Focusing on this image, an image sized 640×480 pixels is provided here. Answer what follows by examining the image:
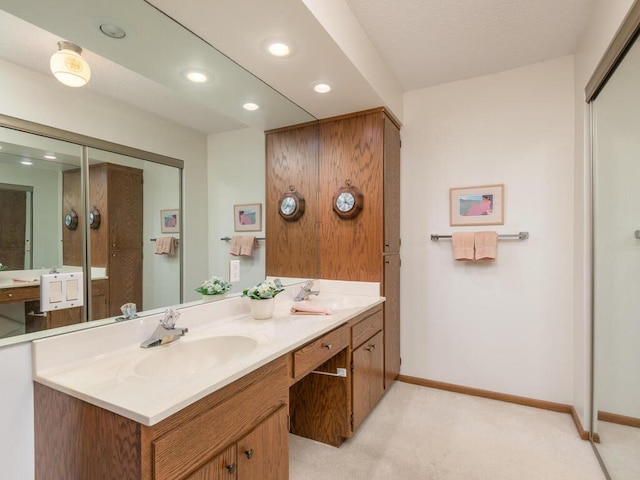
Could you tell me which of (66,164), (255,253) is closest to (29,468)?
(66,164)

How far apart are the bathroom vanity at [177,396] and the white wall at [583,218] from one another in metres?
1.62

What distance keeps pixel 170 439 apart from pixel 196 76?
1705 millimetres

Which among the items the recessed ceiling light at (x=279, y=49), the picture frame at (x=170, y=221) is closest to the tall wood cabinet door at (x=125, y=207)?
the picture frame at (x=170, y=221)

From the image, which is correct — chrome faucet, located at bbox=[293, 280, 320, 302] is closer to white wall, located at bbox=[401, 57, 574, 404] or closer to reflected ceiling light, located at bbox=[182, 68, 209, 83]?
white wall, located at bbox=[401, 57, 574, 404]

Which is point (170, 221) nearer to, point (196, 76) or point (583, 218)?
point (196, 76)

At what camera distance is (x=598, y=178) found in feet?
6.40

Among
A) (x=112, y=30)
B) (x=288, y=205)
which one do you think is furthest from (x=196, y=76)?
(x=288, y=205)

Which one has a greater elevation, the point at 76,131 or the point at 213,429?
the point at 76,131

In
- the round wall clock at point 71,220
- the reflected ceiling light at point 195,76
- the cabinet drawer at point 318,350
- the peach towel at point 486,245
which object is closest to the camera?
the round wall clock at point 71,220

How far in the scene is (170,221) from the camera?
5.33 ft

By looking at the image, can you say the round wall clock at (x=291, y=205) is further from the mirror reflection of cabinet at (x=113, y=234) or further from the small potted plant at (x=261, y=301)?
the mirror reflection of cabinet at (x=113, y=234)

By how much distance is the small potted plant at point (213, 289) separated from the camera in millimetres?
1730

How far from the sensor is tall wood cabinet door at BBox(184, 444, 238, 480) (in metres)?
0.95

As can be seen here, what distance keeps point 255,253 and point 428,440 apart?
164cm
